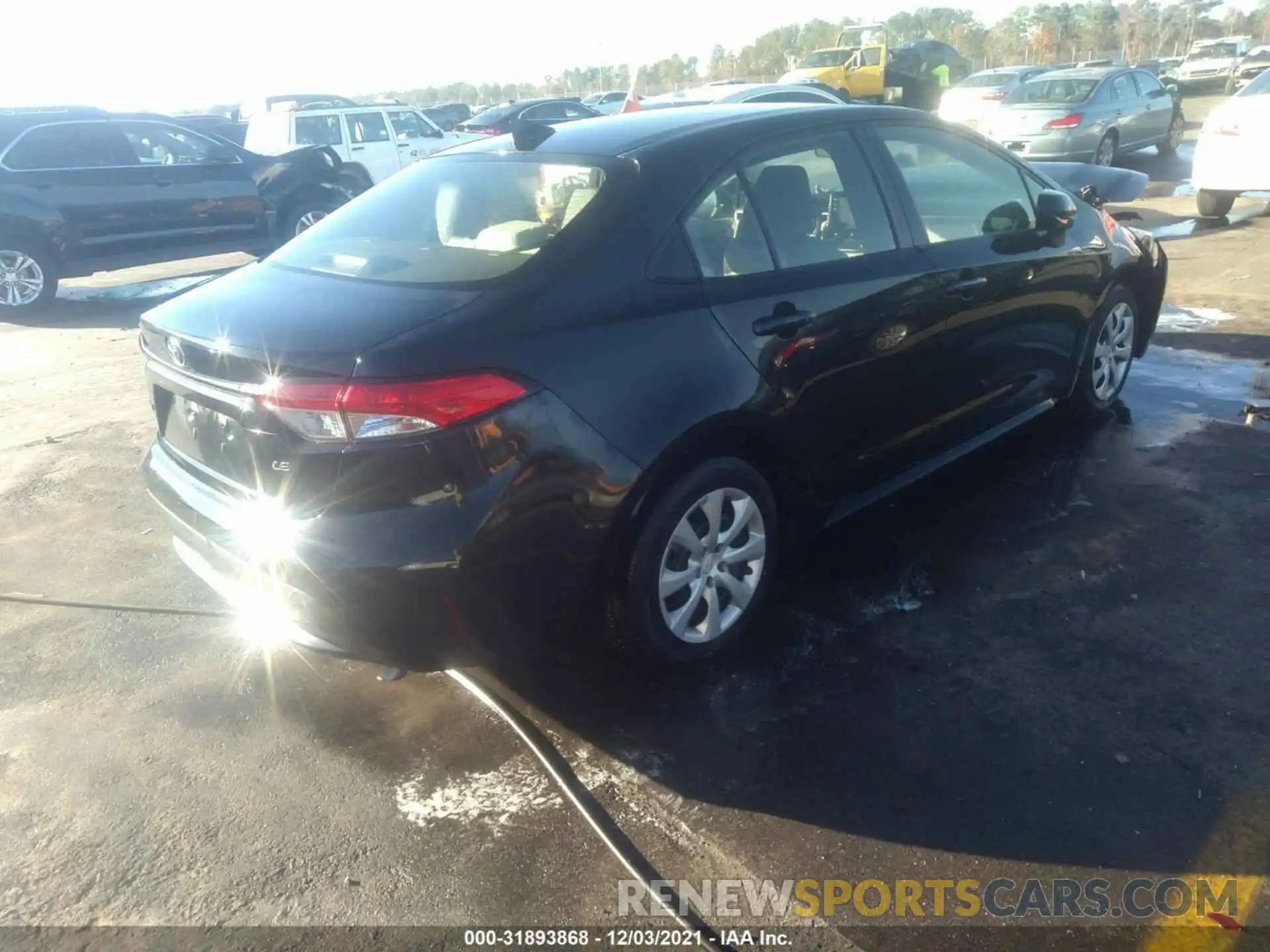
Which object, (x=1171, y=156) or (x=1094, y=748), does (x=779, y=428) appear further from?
(x=1171, y=156)

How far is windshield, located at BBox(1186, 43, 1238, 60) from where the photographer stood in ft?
120

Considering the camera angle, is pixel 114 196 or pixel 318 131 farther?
pixel 318 131

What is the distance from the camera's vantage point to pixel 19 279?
9930 millimetres

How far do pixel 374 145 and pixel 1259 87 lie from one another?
11304mm

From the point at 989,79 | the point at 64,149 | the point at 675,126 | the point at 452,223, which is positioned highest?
the point at 675,126

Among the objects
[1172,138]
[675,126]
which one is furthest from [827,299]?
[1172,138]

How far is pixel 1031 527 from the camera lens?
4.27m

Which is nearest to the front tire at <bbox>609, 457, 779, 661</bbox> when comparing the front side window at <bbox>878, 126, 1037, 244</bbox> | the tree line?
the front side window at <bbox>878, 126, 1037, 244</bbox>

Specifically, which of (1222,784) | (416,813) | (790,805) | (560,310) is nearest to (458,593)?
(416,813)

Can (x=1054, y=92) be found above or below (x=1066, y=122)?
above

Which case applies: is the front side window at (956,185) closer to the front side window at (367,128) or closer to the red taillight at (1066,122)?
the red taillight at (1066,122)

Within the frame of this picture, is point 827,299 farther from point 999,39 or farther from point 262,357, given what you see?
point 999,39

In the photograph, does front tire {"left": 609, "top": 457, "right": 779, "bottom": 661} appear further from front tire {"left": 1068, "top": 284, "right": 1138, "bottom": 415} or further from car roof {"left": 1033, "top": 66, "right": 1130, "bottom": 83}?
car roof {"left": 1033, "top": 66, "right": 1130, "bottom": 83}

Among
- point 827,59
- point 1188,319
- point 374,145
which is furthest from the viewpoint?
point 827,59
